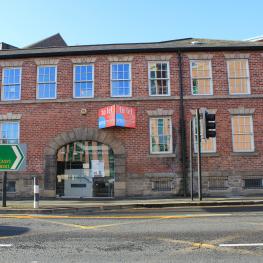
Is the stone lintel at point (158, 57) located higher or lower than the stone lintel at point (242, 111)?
higher

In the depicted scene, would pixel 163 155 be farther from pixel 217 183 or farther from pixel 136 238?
pixel 136 238

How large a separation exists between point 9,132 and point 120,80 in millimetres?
6141

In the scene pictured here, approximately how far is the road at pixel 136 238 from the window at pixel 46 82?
835 centimetres

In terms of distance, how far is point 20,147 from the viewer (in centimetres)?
1344

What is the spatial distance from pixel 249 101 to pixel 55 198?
1047 cm

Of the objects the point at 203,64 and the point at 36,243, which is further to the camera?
the point at 203,64

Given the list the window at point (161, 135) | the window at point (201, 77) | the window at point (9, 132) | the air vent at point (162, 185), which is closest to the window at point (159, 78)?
the window at point (201, 77)

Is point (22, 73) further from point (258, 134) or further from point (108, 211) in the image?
point (258, 134)

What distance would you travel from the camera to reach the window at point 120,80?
57.7 feet

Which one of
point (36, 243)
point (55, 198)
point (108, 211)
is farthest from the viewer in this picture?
point (55, 198)

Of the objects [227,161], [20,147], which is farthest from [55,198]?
[227,161]

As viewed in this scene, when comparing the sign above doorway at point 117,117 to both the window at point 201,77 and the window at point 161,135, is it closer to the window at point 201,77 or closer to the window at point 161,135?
the window at point 161,135

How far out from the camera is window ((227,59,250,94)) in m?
17.4

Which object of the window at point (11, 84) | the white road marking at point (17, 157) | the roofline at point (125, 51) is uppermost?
the roofline at point (125, 51)
